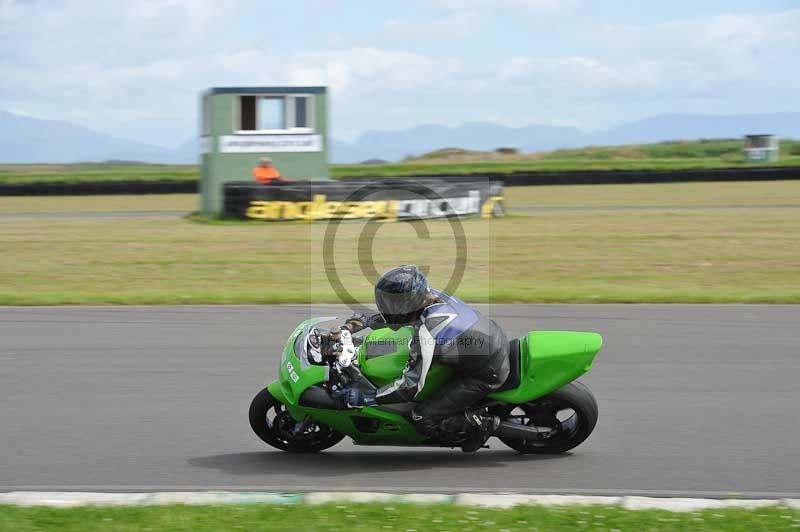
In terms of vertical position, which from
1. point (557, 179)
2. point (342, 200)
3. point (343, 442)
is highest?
point (557, 179)

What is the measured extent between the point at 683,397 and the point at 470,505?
3.16 meters

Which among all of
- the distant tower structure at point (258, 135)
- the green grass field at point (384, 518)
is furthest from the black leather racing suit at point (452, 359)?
the distant tower structure at point (258, 135)

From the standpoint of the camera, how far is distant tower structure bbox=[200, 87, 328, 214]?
25.0 m

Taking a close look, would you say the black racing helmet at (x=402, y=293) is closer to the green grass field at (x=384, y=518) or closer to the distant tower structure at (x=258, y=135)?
the green grass field at (x=384, y=518)

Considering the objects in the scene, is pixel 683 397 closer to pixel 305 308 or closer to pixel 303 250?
pixel 305 308

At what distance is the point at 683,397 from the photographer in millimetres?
7586

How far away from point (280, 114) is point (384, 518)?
21.7 meters

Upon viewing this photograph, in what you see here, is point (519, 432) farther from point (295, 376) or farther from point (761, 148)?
point (761, 148)

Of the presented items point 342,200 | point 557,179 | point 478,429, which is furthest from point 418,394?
point 557,179

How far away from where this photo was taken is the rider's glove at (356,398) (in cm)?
581

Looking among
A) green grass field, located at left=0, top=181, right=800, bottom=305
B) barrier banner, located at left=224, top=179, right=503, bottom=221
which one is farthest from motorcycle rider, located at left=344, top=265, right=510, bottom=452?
barrier banner, located at left=224, top=179, right=503, bottom=221

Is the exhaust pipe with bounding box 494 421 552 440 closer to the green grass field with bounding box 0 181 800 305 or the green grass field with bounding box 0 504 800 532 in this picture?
the green grass field with bounding box 0 504 800 532

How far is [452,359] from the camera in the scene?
19.1 feet

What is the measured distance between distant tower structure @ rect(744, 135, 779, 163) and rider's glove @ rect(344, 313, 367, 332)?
50643mm
